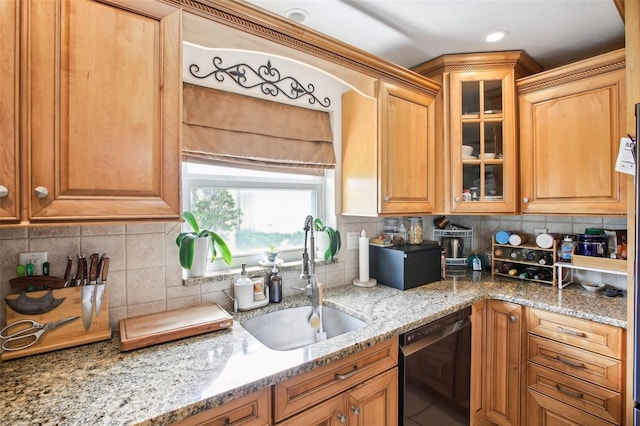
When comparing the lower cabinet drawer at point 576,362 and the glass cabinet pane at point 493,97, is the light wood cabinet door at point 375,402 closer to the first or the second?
the lower cabinet drawer at point 576,362

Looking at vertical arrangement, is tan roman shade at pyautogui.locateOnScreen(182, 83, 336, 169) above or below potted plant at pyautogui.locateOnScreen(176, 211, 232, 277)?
above

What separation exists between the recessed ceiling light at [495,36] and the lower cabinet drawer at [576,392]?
5.98 ft

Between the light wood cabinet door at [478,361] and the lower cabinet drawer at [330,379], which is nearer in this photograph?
the lower cabinet drawer at [330,379]

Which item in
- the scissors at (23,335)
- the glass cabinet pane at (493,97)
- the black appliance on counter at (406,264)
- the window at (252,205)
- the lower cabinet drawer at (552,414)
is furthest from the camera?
the glass cabinet pane at (493,97)

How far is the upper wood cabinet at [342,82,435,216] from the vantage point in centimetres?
177

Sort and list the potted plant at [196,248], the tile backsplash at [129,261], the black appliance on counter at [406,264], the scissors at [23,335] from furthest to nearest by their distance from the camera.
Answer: the black appliance on counter at [406,264] < the potted plant at [196,248] < the tile backsplash at [129,261] < the scissors at [23,335]

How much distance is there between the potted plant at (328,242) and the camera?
1.86 m

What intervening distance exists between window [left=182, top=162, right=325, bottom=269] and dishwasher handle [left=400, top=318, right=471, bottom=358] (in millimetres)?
834

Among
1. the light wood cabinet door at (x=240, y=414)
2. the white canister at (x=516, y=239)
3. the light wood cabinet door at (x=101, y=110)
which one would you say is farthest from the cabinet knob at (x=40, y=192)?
the white canister at (x=516, y=239)

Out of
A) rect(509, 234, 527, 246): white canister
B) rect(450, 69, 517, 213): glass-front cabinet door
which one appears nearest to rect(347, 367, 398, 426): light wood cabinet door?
rect(450, 69, 517, 213): glass-front cabinet door

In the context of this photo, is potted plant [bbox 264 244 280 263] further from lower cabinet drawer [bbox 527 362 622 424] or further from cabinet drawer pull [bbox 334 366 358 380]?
lower cabinet drawer [bbox 527 362 622 424]

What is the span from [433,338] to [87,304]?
1.48 m

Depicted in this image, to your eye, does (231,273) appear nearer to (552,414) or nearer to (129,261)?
(129,261)

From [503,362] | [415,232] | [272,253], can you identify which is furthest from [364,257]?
[503,362]
